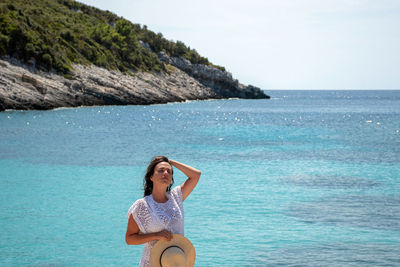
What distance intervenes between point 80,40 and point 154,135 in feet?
158

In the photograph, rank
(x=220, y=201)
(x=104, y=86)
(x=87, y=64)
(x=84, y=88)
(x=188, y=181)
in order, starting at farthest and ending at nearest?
1. (x=87, y=64)
2. (x=104, y=86)
3. (x=84, y=88)
4. (x=220, y=201)
5. (x=188, y=181)

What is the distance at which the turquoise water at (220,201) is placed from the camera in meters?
11.2

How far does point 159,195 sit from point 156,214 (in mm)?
198

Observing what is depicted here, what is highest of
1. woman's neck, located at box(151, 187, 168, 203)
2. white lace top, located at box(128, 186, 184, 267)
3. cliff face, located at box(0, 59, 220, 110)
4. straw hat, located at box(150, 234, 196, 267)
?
cliff face, located at box(0, 59, 220, 110)

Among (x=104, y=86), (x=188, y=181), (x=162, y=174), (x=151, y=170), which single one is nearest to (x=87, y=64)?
(x=104, y=86)

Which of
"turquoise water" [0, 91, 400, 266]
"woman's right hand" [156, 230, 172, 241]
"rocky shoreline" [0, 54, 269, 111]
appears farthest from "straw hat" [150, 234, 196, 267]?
"rocky shoreline" [0, 54, 269, 111]

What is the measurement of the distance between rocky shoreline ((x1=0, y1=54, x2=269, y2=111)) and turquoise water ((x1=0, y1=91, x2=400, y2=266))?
21692mm

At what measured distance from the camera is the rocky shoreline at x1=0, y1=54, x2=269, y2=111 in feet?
177

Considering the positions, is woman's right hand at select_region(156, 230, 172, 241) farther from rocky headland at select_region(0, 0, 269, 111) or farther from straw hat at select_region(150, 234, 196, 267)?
rocky headland at select_region(0, 0, 269, 111)

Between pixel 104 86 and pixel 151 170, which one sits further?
pixel 104 86

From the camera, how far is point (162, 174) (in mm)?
4434

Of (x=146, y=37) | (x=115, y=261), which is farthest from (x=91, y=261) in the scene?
(x=146, y=37)

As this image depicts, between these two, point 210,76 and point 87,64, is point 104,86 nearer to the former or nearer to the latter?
point 87,64

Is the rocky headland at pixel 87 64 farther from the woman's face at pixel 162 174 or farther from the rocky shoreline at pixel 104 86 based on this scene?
the woman's face at pixel 162 174
